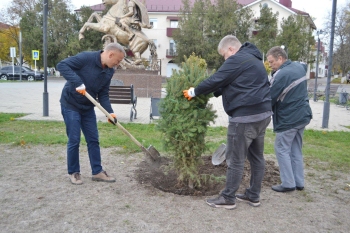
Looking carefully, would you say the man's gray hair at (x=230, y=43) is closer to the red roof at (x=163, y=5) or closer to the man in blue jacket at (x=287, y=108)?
the man in blue jacket at (x=287, y=108)

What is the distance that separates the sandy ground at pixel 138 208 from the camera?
3312 mm

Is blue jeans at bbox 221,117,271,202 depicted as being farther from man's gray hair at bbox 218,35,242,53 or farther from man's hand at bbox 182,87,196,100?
man's gray hair at bbox 218,35,242,53

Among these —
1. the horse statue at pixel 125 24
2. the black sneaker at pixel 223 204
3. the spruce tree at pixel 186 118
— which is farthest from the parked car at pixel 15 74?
the black sneaker at pixel 223 204

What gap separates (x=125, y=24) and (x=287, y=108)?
46.6 ft

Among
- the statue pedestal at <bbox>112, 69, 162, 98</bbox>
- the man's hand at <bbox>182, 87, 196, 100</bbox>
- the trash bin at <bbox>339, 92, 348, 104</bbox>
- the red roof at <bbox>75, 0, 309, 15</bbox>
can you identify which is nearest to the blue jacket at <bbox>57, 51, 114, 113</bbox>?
the man's hand at <bbox>182, 87, 196, 100</bbox>

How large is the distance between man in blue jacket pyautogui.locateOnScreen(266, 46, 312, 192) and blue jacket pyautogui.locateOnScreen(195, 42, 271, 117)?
65 cm

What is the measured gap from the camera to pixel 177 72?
4.01 m

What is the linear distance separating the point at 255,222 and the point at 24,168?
11.0ft

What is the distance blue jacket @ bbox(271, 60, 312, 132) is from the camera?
13.7 feet

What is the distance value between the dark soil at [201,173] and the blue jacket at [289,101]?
922 millimetres

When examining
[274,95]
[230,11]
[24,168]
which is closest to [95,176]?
[24,168]

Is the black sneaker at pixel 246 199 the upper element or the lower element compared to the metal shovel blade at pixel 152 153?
lower

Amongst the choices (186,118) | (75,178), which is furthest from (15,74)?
(186,118)

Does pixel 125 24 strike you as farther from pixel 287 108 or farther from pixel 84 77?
pixel 287 108
